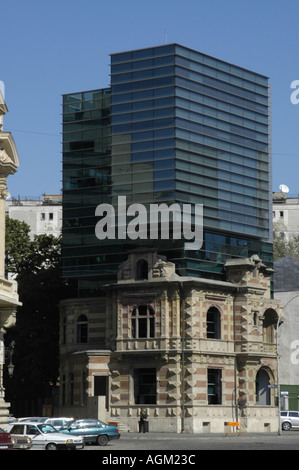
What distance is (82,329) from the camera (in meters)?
83.8

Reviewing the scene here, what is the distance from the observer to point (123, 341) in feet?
259

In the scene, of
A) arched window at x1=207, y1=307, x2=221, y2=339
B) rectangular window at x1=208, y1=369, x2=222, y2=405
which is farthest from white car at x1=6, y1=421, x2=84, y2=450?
A: arched window at x1=207, y1=307, x2=221, y2=339

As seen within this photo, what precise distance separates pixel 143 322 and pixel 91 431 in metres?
22.6

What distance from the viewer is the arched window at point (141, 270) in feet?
262

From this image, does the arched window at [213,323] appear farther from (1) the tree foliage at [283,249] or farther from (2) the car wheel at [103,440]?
(1) the tree foliage at [283,249]

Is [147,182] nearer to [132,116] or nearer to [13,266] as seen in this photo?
[132,116]

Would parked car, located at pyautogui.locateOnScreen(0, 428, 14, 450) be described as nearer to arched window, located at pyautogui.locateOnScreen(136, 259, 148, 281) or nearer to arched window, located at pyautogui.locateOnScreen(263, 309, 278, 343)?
arched window, located at pyautogui.locateOnScreen(136, 259, 148, 281)

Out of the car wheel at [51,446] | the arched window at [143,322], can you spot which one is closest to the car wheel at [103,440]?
the car wheel at [51,446]

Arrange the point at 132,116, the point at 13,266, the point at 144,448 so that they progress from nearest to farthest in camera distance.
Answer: the point at 144,448
the point at 132,116
the point at 13,266

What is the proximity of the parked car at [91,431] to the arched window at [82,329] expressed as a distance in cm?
2627

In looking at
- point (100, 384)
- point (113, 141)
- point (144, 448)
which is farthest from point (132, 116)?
point (144, 448)

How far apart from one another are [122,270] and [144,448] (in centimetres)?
2861

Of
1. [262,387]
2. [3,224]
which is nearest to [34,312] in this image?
[262,387]

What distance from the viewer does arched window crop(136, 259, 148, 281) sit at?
80000mm
